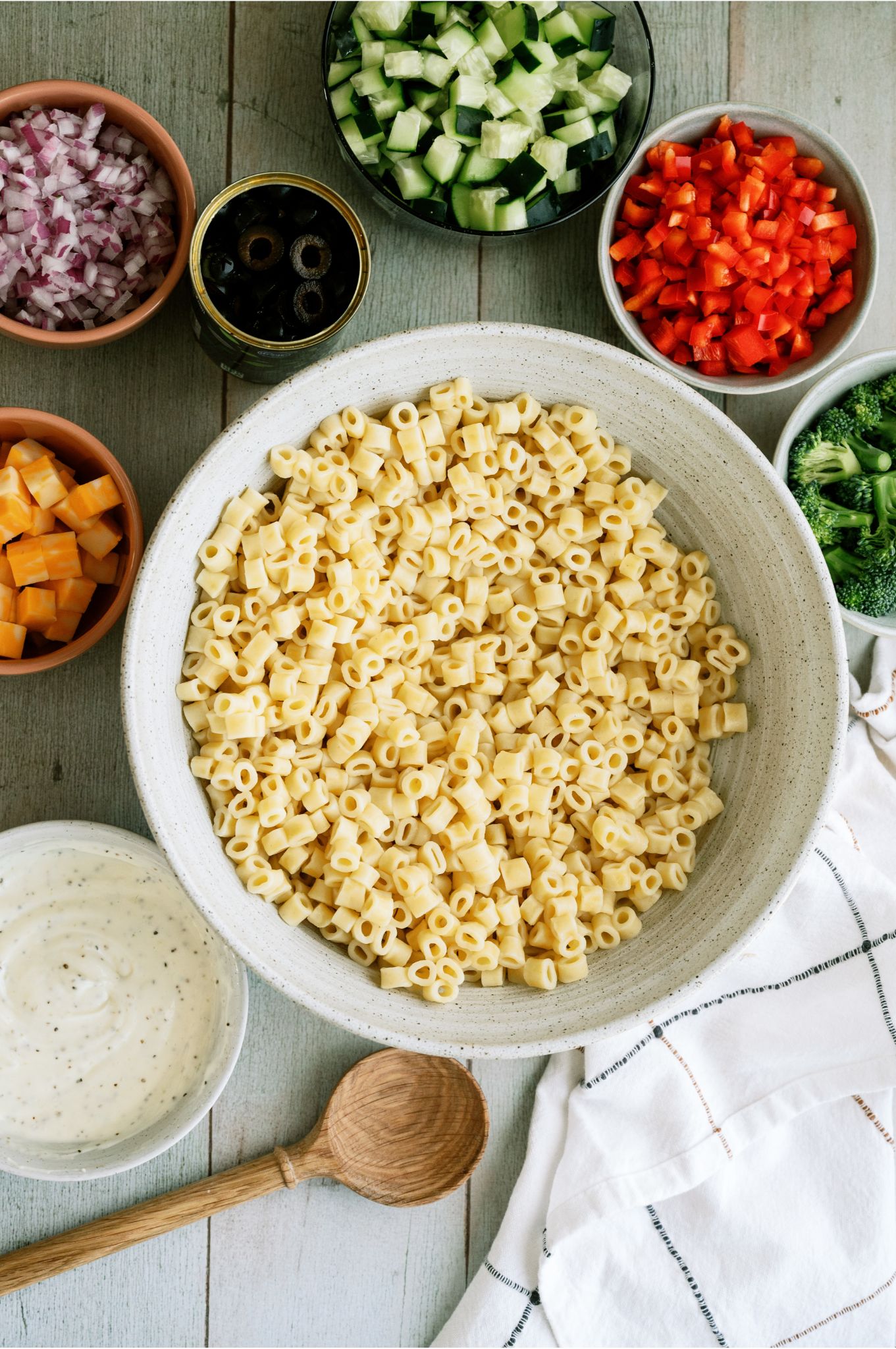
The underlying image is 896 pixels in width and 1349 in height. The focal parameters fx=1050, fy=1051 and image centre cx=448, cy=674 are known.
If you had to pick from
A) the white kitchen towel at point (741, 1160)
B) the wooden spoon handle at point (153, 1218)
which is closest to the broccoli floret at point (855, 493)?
the white kitchen towel at point (741, 1160)

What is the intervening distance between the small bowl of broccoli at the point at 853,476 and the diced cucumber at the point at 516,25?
0.63m

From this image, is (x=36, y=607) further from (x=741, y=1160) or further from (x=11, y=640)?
(x=741, y=1160)

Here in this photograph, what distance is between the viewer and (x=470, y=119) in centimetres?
142

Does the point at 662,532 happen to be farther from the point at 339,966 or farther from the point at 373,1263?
the point at 373,1263

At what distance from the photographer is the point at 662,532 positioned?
144cm

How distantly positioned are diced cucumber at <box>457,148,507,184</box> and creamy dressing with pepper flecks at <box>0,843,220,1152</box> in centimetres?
107

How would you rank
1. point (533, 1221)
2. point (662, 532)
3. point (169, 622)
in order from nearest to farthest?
1. point (169, 622)
2. point (662, 532)
3. point (533, 1221)

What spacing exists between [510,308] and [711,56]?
52 cm

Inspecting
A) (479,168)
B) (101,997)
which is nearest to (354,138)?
(479,168)

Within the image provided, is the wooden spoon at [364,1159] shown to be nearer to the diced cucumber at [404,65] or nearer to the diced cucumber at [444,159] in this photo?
the diced cucumber at [444,159]

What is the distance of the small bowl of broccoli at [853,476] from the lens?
1.56m

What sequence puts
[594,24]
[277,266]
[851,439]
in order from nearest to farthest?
[277,266] < [594,24] < [851,439]

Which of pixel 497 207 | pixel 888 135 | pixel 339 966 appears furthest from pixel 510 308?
pixel 339 966

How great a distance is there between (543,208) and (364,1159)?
55.8 inches
